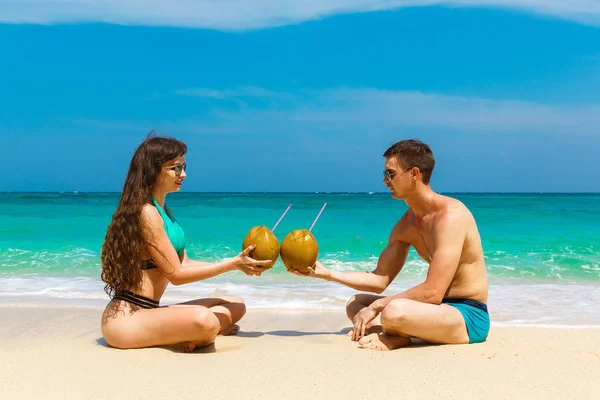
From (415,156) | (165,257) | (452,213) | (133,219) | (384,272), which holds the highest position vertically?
(415,156)

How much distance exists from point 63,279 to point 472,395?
299 inches

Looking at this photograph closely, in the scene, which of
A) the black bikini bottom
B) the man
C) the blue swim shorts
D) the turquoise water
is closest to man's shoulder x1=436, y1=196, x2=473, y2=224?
the man

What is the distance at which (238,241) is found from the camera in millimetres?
15375

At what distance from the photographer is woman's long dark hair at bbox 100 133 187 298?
4184 millimetres

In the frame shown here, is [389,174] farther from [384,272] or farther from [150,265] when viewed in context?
[150,265]

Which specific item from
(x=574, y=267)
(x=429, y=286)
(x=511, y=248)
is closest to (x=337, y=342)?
(x=429, y=286)

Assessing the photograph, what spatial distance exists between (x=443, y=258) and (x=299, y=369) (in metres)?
1.24

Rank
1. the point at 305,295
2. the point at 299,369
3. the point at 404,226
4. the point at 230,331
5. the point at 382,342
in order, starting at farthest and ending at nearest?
the point at 305,295 → the point at 230,331 → the point at 404,226 → the point at 382,342 → the point at 299,369

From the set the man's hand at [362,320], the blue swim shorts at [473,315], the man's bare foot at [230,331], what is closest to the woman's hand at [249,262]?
the man's hand at [362,320]

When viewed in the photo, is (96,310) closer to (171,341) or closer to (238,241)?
(171,341)

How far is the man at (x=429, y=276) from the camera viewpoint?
13.9 feet

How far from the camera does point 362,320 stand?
4527 millimetres

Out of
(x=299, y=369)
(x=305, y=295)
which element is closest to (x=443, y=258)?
(x=299, y=369)

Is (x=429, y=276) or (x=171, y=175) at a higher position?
(x=171, y=175)
